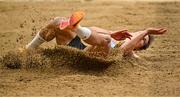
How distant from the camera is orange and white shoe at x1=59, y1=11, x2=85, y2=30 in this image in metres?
4.94

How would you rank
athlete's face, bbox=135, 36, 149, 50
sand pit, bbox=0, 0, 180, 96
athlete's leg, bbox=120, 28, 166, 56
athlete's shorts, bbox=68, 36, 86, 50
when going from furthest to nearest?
athlete's face, bbox=135, 36, 149, 50 < athlete's leg, bbox=120, 28, 166, 56 < athlete's shorts, bbox=68, 36, 86, 50 < sand pit, bbox=0, 0, 180, 96

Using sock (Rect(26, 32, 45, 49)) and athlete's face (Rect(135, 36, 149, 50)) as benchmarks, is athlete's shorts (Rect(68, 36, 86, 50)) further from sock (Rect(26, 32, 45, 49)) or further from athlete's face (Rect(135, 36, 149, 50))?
athlete's face (Rect(135, 36, 149, 50))

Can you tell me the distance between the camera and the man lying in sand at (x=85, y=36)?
16.7ft

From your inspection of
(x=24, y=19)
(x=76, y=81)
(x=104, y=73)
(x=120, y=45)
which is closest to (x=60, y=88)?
(x=76, y=81)

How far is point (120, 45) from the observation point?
5.62 meters

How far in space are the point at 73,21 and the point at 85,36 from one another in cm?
23

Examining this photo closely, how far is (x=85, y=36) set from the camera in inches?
201

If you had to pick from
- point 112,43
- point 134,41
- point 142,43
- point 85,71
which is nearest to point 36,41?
point 85,71

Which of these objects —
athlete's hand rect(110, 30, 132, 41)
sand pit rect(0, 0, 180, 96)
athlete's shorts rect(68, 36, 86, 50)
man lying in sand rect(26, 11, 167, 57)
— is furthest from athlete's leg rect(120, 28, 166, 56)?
athlete's shorts rect(68, 36, 86, 50)

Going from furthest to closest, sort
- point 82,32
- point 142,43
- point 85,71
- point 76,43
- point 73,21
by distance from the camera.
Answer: point 142,43, point 76,43, point 85,71, point 82,32, point 73,21

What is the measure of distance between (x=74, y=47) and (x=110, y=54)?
14.7 inches

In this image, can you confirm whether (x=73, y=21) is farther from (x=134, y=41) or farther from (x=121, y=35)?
(x=134, y=41)

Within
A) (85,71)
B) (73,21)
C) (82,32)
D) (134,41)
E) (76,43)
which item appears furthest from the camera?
(134,41)

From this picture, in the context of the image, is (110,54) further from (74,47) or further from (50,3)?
(50,3)
